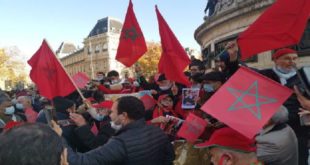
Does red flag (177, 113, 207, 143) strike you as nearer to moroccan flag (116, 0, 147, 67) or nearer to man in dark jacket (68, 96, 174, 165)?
man in dark jacket (68, 96, 174, 165)

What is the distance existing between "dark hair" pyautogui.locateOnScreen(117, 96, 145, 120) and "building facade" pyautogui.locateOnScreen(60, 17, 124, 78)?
270 feet

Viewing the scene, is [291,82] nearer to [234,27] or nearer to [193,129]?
[193,129]

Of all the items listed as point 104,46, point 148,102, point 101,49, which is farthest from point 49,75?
point 101,49

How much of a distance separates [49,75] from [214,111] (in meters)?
3.31

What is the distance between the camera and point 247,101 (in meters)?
2.96

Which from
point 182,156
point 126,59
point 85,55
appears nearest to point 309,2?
point 182,156

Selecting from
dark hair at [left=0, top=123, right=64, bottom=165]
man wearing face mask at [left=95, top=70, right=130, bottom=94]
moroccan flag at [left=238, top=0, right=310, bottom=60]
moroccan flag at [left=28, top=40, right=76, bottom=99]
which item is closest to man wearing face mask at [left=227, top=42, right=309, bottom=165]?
moroccan flag at [left=238, top=0, right=310, bottom=60]

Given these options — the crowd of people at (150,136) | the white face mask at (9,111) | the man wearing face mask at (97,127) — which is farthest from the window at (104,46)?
the man wearing face mask at (97,127)

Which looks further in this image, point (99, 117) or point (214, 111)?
point (99, 117)

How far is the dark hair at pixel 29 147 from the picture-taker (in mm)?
1607

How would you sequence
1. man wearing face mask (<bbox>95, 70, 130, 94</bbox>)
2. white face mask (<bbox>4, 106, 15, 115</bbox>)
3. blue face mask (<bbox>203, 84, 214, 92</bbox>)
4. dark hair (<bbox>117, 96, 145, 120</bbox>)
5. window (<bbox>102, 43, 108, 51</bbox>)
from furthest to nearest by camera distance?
window (<bbox>102, 43, 108, 51</bbox>), man wearing face mask (<bbox>95, 70, 130, 94</bbox>), white face mask (<bbox>4, 106, 15, 115</bbox>), blue face mask (<bbox>203, 84, 214, 92</bbox>), dark hair (<bbox>117, 96, 145, 120</bbox>)

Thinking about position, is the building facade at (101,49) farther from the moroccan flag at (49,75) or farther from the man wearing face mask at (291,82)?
the man wearing face mask at (291,82)

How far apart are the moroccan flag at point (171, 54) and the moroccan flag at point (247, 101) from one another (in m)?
3.04

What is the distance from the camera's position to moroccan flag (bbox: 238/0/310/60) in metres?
3.99
